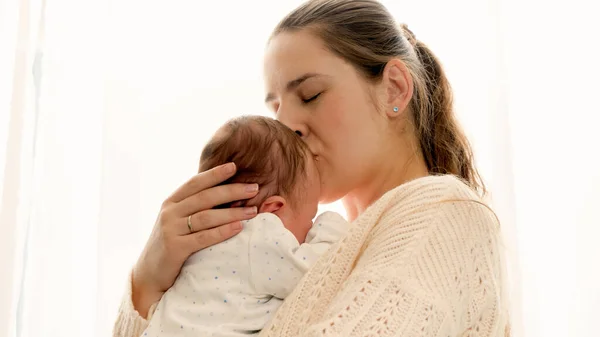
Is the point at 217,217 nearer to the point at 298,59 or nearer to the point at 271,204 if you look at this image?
the point at 271,204

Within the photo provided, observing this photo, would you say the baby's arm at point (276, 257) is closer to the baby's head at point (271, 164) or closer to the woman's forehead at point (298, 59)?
the baby's head at point (271, 164)

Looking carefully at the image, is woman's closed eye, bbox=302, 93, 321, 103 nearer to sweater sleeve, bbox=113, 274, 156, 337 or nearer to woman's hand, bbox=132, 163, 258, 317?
woman's hand, bbox=132, 163, 258, 317

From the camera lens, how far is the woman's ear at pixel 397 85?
1511mm

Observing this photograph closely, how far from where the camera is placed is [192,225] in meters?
1.24

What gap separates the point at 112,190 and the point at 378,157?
140cm

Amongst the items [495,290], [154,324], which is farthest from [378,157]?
[154,324]

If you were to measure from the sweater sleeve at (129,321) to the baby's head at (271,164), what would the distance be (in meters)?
0.27

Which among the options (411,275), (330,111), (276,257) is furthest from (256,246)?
(330,111)

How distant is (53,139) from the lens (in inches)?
96.7

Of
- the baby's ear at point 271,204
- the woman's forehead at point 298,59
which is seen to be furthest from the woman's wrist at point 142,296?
the woman's forehead at point 298,59

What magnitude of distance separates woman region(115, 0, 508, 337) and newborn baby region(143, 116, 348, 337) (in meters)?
0.04

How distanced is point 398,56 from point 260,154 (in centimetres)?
45

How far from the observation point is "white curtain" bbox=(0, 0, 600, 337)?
2.39 meters

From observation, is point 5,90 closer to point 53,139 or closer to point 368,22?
point 53,139
